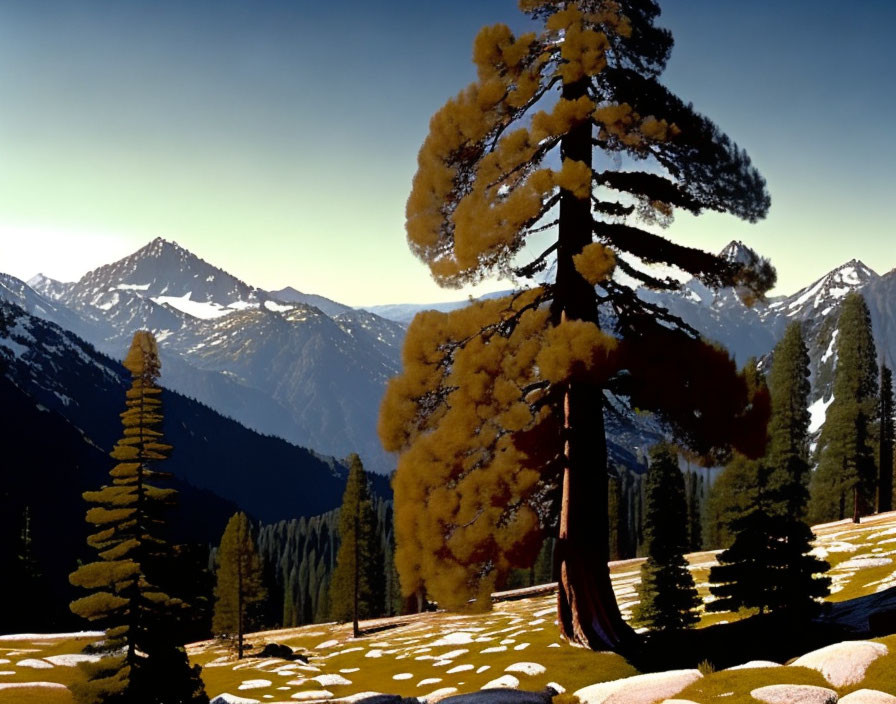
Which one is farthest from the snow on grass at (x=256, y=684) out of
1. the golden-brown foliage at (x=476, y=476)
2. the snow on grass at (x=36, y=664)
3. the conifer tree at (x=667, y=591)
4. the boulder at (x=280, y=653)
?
the golden-brown foliage at (x=476, y=476)

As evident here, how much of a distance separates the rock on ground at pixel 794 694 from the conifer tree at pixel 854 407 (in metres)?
60.4

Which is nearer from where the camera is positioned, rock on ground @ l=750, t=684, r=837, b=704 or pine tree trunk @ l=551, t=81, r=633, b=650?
rock on ground @ l=750, t=684, r=837, b=704

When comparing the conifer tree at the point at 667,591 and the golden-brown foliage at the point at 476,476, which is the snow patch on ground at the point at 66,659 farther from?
the golden-brown foliage at the point at 476,476

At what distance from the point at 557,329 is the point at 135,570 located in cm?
1744

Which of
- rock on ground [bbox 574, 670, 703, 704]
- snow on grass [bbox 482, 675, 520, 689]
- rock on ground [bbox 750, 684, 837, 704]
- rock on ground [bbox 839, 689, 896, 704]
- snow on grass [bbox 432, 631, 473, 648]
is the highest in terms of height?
rock on ground [bbox 839, 689, 896, 704]

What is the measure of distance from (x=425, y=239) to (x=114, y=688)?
1896 cm

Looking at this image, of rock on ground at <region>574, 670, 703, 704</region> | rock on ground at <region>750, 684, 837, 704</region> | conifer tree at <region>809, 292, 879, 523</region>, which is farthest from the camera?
conifer tree at <region>809, 292, 879, 523</region>

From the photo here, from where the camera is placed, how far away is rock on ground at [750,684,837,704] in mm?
11953

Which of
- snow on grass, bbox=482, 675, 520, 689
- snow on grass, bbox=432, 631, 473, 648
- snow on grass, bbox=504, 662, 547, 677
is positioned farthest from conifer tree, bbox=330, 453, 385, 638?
snow on grass, bbox=482, 675, 520, 689

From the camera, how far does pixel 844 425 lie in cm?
6681

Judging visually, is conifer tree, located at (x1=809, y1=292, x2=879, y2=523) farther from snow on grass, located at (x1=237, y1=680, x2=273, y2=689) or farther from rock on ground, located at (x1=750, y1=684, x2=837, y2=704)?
rock on ground, located at (x1=750, y1=684, x2=837, y2=704)

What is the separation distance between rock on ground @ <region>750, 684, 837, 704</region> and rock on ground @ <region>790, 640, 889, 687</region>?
647mm

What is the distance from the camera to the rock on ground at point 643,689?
46.0ft

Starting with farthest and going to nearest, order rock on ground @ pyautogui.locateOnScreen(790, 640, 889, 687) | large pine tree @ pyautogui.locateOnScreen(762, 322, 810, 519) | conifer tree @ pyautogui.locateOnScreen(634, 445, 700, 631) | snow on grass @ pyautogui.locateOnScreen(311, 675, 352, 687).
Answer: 1. large pine tree @ pyautogui.locateOnScreen(762, 322, 810, 519)
2. snow on grass @ pyautogui.locateOnScreen(311, 675, 352, 687)
3. conifer tree @ pyautogui.locateOnScreen(634, 445, 700, 631)
4. rock on ground @ pyautogui.locateOnScreen(790, 640, 889, 687)
